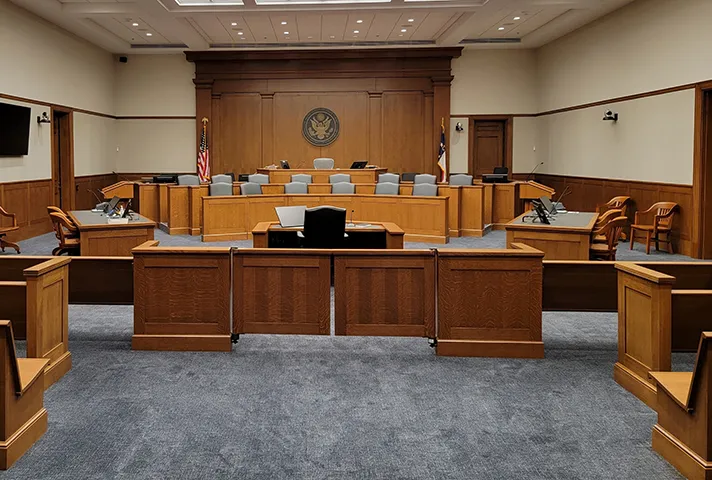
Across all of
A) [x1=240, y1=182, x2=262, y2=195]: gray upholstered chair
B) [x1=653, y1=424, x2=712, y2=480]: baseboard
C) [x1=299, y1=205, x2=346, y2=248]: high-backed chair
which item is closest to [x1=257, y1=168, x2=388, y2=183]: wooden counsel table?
[x1=240, y1=182, x2=262, y2=195]: gray upholstered chair

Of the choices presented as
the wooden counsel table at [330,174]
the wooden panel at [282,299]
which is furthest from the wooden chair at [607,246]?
the wooden counsel table at [330,174]

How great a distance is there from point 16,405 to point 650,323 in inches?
150

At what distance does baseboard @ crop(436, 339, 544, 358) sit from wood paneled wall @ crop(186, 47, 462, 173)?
44.0 ft

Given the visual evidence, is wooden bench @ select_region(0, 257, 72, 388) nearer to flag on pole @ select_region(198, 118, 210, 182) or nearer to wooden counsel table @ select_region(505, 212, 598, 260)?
wooden counsel table @ select_region(505, 212, 598, 260)

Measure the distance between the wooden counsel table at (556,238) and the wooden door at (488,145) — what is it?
10.4 metres

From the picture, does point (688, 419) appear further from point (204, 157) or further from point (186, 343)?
point (204, 157)

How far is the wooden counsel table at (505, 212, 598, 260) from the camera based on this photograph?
798cm

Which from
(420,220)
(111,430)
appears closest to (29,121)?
(420,220)

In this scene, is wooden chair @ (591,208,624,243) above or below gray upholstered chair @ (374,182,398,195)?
below

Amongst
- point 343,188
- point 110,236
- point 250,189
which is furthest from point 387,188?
point 110,236

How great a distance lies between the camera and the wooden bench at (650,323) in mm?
4250

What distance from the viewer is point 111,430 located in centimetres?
385

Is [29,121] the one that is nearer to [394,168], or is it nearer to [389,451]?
[394,168]

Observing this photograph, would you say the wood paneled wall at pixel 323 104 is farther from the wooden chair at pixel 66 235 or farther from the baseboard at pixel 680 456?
the baseboard at pixel 680 456
